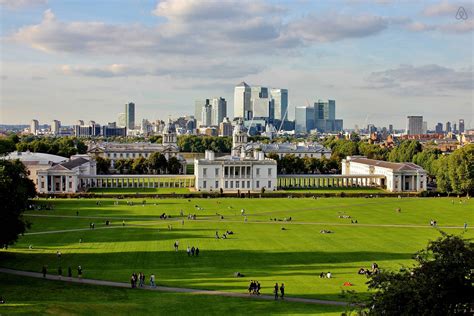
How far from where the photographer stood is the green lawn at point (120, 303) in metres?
37.2

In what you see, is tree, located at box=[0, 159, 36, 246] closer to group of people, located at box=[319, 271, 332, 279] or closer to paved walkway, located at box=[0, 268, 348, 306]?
paved walkway, located at box=[0, 268, 348, 306]

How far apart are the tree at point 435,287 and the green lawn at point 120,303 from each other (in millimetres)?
8905

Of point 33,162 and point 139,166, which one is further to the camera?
point 139,166

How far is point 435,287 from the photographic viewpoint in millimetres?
28609

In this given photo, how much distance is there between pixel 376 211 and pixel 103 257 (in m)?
46.9

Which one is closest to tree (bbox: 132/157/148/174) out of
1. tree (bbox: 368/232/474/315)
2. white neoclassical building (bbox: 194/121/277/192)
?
white neoclassical building (bbox: 194/121/277/192)

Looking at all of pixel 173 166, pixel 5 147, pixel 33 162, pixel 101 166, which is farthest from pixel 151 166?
pixel 5 147

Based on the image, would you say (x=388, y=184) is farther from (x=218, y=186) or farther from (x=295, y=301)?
(x=295, y=301)

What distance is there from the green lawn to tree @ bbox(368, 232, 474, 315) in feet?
29.2

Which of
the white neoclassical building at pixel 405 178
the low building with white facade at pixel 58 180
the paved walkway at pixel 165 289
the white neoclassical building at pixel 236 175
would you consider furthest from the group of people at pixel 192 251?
the white neoclassical building at pixel 405 178

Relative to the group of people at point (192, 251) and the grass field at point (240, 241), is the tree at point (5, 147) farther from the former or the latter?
the group of people at point (192, 251)

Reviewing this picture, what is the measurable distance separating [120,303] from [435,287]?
19.1 metres

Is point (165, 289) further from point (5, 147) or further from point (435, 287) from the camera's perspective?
point (5, 147)

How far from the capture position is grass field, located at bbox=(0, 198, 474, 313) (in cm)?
4834
